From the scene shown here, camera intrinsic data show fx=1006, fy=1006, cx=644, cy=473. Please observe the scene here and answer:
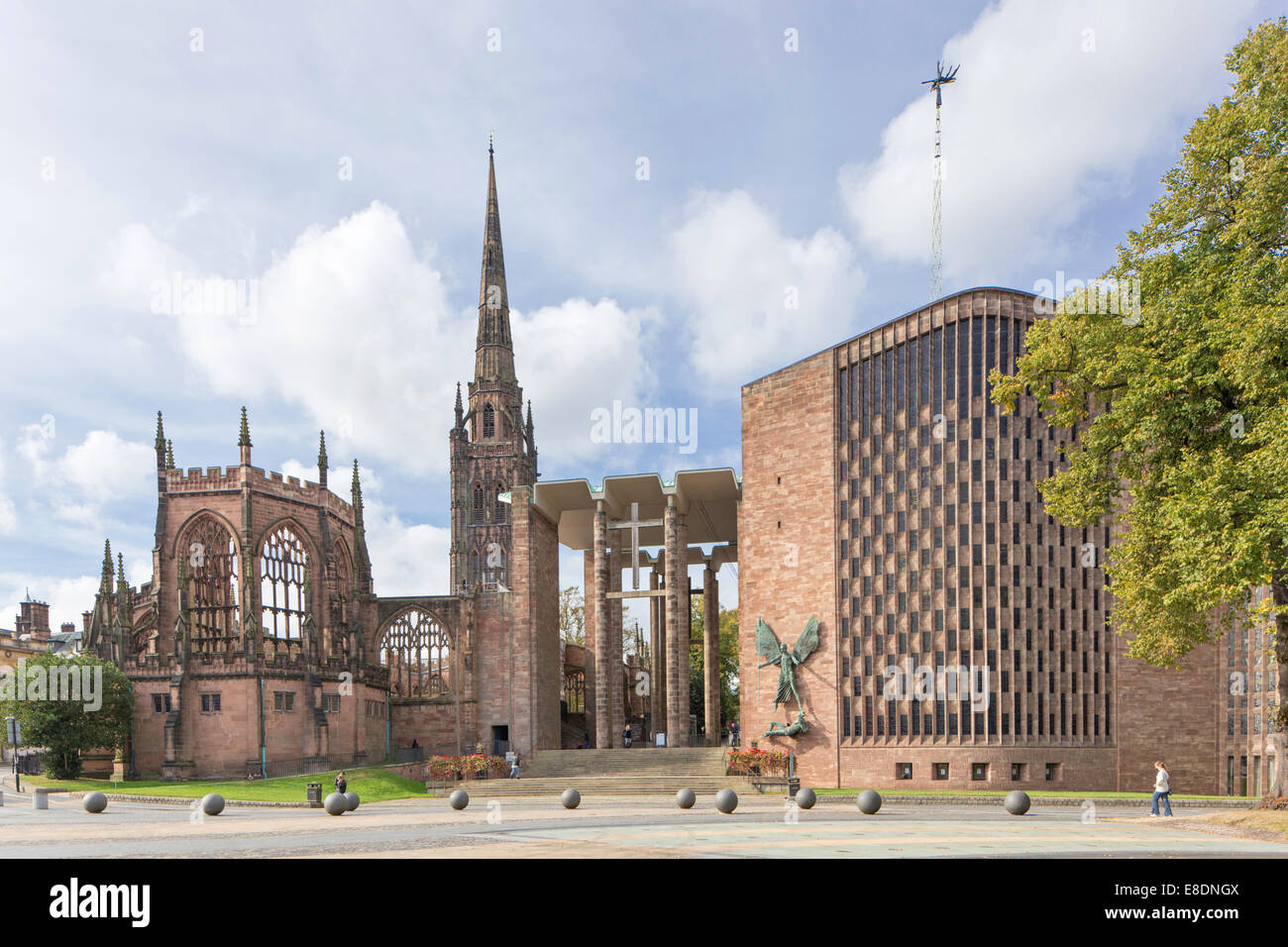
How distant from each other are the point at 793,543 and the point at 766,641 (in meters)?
4.78

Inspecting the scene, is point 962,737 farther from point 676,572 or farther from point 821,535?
point 676,572

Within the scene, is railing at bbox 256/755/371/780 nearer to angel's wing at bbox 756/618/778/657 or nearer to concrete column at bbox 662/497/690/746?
concrete column at bbox 662/497/690/746

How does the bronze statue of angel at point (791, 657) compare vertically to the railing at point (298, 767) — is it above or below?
above

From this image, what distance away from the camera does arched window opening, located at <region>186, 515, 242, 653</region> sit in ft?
168

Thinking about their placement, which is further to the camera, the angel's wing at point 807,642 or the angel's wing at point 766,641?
the angel's wing at point 766,641

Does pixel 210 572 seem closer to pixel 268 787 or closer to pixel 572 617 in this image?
pixel 268 787

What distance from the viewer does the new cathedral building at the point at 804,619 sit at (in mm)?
42312

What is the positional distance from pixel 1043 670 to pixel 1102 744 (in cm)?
397

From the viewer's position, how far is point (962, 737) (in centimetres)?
4206

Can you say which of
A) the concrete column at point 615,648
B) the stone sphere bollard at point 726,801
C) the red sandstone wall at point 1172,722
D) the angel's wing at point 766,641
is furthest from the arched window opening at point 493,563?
the stone sphere bollard at point 726,801

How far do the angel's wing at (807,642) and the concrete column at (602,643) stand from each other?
12.5m

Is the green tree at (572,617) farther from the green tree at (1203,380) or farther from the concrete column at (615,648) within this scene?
the green tree at (1203,380)
